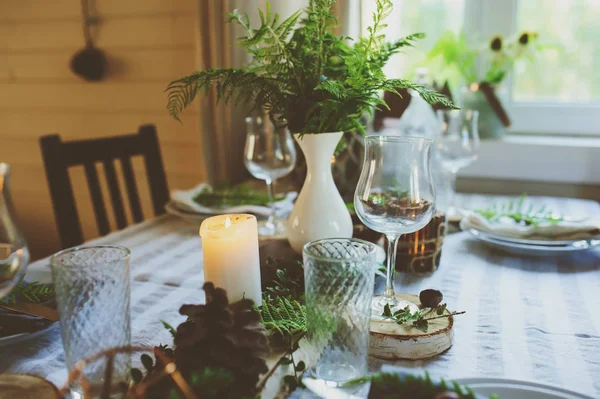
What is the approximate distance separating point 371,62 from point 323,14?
0.36 feet

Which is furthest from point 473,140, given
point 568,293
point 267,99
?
point 267,99

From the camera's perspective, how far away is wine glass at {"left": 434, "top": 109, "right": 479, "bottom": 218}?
1337 millimetres

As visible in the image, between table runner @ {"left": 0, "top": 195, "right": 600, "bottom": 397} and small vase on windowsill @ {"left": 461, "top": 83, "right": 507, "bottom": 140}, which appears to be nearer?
table runner @ {"left": 0, "top": 195, "right": 600, "bottom": 397}

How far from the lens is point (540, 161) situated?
185cm

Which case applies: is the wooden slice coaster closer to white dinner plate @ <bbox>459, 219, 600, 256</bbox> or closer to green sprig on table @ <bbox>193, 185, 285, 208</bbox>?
white dinner plate @ <bbox>459, 219, 600, 256</bbox>

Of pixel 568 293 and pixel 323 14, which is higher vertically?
pixel 323 14

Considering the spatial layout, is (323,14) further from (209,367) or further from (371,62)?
(209,367)

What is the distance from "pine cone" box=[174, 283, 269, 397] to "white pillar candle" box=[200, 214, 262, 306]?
0.09 meters

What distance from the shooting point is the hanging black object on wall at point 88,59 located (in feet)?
7.38

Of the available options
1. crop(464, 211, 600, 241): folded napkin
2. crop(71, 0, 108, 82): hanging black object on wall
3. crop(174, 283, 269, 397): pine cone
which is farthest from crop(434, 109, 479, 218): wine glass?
crop(71, 0, 108, 82): hanging black object on wall

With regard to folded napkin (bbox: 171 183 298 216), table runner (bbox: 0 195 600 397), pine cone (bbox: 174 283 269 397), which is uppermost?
pine cone (bbox: 174 283 269 397)

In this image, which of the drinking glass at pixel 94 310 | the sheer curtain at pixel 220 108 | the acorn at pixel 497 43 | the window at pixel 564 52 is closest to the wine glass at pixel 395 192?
the drinking glass at pixel 94 310

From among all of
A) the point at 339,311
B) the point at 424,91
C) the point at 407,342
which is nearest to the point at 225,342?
the point at 339,311

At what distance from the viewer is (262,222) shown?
128 centimetres
